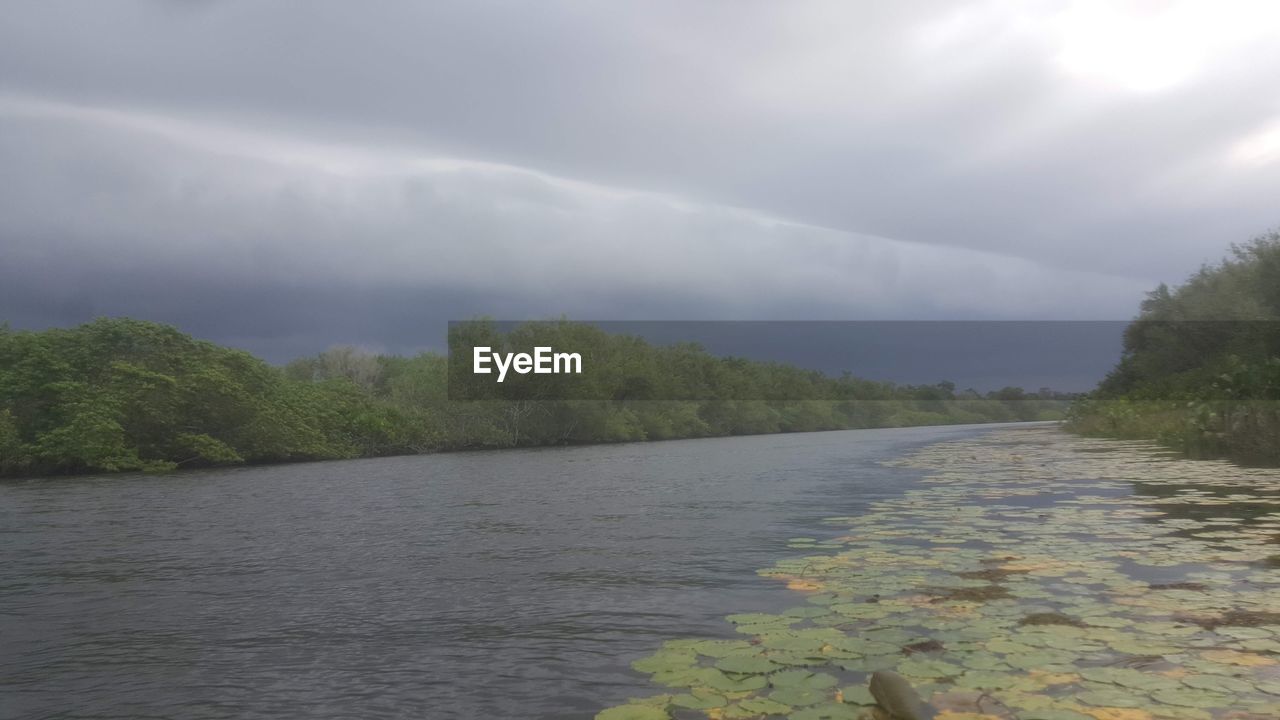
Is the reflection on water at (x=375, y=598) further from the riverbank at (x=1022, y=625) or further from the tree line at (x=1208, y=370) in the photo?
the tree line at (x=1208, y=370)

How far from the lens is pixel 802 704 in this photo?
4324mm

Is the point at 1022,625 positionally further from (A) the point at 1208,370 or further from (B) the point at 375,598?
(A) the point at 1208,370

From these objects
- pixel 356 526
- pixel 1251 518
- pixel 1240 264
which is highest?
pixel 1240 264

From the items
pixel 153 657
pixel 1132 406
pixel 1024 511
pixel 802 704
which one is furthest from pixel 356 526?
pixel 1132 406

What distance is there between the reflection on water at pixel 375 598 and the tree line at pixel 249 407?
18.2 meters

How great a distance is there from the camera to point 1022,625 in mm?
5652

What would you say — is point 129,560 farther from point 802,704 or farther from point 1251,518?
point 1251,518

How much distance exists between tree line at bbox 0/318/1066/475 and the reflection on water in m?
18.2

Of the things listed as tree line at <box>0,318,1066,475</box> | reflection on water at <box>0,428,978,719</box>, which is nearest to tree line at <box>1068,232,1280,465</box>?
reflection on water at <box>0,428,978,719</box>

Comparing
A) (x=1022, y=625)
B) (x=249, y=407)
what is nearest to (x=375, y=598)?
(x=1022, y=625)

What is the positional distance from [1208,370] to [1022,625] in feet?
93.2

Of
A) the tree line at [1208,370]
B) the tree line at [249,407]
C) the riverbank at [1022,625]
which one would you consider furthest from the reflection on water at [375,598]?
the tree line at [249,407]

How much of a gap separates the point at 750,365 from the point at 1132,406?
76424 mm

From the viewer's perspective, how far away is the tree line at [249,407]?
33.3 m
